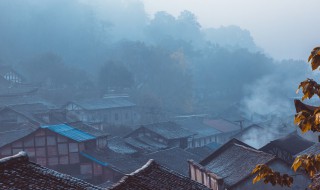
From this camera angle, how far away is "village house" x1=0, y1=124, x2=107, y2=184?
29.1 m

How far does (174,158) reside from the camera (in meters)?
33.8

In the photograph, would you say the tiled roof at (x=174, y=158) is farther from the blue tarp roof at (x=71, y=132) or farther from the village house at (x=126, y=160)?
the blue tarp roof at (x=71, y=132)

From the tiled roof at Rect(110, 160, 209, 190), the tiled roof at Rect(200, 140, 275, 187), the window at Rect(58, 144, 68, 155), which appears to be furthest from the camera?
the window at Rect(58, 144, 68, 155)

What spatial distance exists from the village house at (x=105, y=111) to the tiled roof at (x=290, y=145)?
18.1m

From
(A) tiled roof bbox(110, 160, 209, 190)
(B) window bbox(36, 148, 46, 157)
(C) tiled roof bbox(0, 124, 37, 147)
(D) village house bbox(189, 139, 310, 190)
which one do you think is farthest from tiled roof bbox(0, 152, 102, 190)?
(C) tiled roof bbox(0, 124, 37, 147)

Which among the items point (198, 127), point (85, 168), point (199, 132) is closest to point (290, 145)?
point (85, 168)

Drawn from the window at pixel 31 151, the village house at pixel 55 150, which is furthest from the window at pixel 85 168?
the window at pixel 31 151

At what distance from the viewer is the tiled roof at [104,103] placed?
4791 cm

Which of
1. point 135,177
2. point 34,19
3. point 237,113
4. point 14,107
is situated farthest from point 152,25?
point 135,177

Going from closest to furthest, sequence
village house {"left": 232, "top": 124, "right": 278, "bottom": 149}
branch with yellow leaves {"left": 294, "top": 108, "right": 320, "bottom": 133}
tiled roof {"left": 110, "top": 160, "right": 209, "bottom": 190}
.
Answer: branch with yellow leaves {"left": 294, "top": 108, "right": 320, "bottom": 133}
tiled roof {"left": 110, "top": 160, "right": 209, "bottom": 190}
village house {"left": 232, "top": 124, "right": 278, "bottom": 149}

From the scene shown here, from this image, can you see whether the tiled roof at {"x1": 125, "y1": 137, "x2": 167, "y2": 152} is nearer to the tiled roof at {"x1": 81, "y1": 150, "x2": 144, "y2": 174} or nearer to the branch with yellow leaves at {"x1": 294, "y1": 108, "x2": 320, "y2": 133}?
the tiled roof at {"x1": 81, "y1": 150, "x2": 144, "y2": 174}

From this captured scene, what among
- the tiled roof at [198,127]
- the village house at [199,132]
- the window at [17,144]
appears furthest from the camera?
the tiled roof at [198,127]

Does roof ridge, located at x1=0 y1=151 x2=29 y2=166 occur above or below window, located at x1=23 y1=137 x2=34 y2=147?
above

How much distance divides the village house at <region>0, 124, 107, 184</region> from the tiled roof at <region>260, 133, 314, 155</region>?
9299mm
